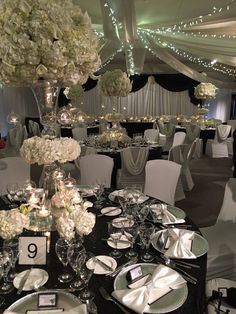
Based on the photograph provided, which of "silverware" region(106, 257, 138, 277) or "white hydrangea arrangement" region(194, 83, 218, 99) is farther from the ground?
"white hydrangea arrangement" region(194, 83, 218, 99)

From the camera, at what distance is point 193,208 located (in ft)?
14.5

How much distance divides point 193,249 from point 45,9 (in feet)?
5.07

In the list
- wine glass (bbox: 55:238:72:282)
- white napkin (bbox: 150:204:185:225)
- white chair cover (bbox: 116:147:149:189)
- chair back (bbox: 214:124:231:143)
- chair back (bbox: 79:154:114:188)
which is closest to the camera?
wine glass (bbox: 55:238:72:282)

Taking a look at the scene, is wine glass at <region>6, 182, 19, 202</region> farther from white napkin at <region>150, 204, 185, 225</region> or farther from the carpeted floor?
the carpeted floor

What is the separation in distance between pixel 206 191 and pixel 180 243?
378 cm

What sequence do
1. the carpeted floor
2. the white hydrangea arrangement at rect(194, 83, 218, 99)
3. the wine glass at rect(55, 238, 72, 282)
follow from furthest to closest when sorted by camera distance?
the white hydrangea arrangement at rect(194, 83, 218, 99), the carpeted floor, the wine glass at rect(55, 238, 72, 282)

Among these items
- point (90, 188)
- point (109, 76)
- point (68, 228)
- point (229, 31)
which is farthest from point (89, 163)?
point (229, 31)

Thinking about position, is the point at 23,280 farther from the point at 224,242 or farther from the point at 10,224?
the point at 224,242

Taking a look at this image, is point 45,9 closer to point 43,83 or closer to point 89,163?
point 43,83

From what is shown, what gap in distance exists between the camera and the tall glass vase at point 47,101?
174 centimetres

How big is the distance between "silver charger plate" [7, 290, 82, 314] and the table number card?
0.77ft

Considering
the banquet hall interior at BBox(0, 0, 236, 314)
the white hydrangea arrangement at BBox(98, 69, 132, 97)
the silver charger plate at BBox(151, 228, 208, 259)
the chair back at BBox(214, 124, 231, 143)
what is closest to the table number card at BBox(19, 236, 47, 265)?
the banquet hall interior at BBox(0, 0, 236, 314)

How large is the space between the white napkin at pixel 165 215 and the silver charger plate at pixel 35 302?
3.10ft

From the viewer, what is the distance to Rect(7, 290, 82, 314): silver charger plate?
1.24m
